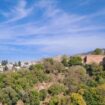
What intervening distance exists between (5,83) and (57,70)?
7641mm

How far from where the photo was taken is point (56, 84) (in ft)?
174

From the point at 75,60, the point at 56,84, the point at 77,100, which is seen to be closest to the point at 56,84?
the point at 56,84

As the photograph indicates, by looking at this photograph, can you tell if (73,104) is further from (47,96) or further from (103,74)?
(103,74)

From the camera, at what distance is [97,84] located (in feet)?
170

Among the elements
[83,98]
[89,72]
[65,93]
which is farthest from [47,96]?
[89,72]

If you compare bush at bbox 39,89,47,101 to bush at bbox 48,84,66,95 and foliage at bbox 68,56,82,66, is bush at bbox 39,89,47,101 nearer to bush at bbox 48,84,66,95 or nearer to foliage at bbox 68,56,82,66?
bush at bbox 48,84,66,95

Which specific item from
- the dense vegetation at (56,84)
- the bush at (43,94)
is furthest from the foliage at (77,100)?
the bush at (43,94)

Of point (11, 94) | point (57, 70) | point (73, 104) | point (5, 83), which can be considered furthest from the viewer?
point (57, 70)

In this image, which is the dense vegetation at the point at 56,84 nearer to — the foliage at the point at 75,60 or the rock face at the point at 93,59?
the foliage at the point at 75,60

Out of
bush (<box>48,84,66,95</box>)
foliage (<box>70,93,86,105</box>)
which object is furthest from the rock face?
foliage (<box>70,93,86,105</box>)

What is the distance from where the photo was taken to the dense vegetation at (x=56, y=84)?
46.6m

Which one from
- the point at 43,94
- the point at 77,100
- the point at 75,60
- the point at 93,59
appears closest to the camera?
the point at 77,100

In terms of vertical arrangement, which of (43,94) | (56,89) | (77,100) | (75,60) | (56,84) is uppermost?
(75,60)

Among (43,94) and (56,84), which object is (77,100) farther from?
(56,84)
